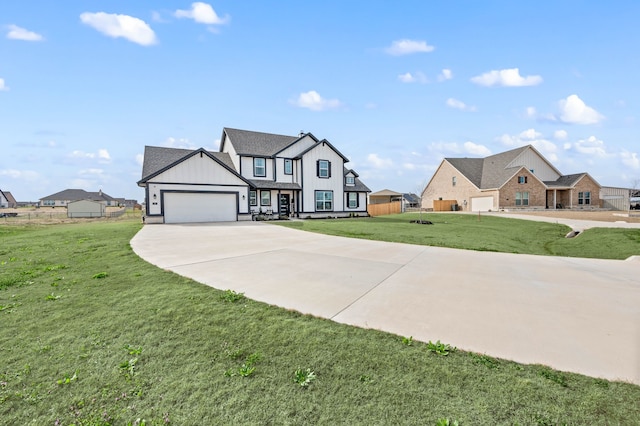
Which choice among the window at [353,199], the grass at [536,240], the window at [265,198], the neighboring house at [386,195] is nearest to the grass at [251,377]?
the grass at [536,240]

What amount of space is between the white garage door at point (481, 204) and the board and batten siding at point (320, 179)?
1956cm

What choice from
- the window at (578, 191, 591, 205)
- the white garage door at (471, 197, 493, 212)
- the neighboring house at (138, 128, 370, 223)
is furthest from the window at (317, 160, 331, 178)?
the window at (578, 191, 591, 205)

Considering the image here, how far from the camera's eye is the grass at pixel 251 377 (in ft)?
7.58

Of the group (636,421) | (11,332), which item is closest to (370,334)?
(636,421)

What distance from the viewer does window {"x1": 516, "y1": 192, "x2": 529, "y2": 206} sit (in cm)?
3522

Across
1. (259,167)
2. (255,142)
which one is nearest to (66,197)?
(255,142)

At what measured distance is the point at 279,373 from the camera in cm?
279

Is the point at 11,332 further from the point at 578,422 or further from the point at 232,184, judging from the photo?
the point at 232,184

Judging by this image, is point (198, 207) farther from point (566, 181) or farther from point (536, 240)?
point (566, 181)

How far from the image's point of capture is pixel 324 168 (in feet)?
88.2

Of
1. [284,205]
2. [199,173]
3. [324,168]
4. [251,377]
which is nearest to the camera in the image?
[251,377]

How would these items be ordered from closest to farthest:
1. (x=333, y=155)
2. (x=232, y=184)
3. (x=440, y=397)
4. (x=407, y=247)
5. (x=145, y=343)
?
(x=440, y=397)
(x=145, y=343)
(x=407, y=247)
(x=232, y=184)
(x=333, y=155)

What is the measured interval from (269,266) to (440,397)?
4.90m

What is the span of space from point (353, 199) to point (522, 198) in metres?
22.1
